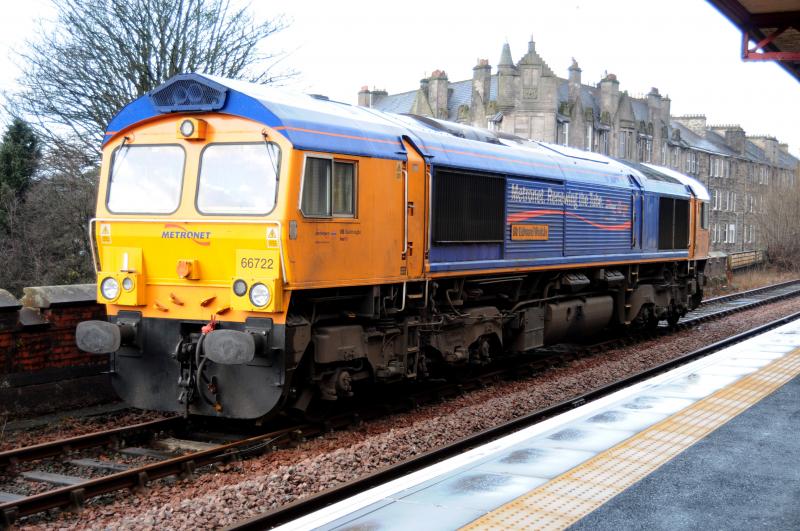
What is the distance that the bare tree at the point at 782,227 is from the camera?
155 feet

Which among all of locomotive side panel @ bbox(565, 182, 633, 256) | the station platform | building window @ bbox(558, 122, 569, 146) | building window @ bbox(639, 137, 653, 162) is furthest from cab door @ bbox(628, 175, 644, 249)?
building window @ bbox(639, 137, 653, 162)

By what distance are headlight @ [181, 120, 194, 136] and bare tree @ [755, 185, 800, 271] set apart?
4470 centimetres

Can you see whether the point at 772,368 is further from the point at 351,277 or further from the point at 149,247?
the point at 149,247

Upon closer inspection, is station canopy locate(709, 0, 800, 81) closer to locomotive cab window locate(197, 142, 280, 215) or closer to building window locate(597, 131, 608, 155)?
locomotive cab window locate(197, 142, 280, 215)

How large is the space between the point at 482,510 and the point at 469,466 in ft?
3.72

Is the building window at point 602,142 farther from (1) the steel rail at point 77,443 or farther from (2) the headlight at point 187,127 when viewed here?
(1) the steel rail at point 77,443

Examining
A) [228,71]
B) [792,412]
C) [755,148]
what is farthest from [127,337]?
[755,148]

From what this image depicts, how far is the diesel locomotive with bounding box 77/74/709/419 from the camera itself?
848 cm

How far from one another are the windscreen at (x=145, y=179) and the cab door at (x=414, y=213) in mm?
2658

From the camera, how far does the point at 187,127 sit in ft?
29.4

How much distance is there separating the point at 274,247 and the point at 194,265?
105 centimetres

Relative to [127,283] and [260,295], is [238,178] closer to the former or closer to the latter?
[260,295]

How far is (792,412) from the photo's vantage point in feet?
30.1

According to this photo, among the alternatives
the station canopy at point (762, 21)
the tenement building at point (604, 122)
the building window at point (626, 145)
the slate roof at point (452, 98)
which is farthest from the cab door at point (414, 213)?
the building window at point (626, 145)
